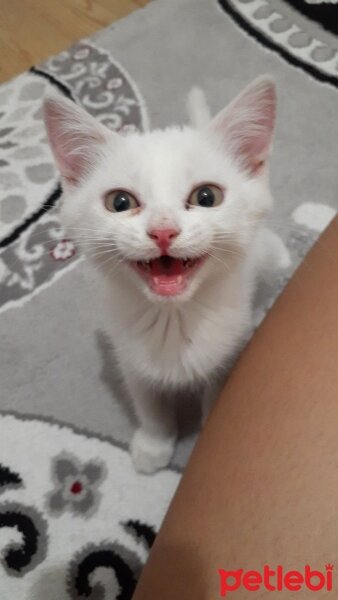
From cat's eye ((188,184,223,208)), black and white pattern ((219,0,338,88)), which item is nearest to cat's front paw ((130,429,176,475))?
cat's eye ((188,184,223,208))

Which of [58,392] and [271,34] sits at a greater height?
[271,34]

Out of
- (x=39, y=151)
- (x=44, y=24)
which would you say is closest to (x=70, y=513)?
(x=39, y=151)

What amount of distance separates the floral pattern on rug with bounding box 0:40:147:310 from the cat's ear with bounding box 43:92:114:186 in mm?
302

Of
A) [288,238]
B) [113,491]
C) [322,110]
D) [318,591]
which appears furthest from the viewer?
[322,110]

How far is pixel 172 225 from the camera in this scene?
56 cm

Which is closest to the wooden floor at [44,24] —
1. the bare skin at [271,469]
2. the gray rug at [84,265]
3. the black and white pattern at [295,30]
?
the gray rug at [84,265]

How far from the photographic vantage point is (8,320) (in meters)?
1.10

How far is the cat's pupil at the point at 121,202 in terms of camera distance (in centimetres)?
64

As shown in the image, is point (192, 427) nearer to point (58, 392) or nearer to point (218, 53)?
point (58, 392)

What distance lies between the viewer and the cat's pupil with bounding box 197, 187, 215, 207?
628mm

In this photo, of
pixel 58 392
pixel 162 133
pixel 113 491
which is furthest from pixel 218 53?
pixel 113 491

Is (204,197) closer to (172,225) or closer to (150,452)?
(172,225)

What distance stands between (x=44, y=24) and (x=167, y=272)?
4.77 ft

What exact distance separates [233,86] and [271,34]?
0.71ft
